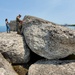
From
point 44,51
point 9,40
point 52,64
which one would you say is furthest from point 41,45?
point 9,40

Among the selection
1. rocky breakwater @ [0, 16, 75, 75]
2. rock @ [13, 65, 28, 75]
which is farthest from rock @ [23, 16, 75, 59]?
rock @ [13, 65, 28, 75]

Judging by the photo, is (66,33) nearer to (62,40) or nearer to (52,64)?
(62,40)

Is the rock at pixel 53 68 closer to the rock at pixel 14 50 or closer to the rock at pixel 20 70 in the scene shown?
the rock at pixel 20 70

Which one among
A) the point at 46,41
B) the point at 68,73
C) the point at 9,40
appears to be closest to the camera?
the point at 68,73

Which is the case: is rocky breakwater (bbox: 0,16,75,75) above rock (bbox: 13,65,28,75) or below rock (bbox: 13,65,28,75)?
above

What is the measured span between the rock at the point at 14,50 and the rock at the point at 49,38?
0.73 meters

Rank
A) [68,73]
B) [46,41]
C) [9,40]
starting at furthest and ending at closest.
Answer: [9,40] < [46,41] < [68,73]

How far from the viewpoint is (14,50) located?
670 inches

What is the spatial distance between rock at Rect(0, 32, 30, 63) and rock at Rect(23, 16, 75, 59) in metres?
0.73

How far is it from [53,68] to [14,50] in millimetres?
3819

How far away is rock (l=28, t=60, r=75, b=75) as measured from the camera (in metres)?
15.6

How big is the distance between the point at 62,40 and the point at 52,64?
2404mm

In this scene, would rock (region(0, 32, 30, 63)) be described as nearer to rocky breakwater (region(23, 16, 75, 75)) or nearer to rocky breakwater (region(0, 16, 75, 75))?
rocky breakwater (region(0, 16, 75, 75))

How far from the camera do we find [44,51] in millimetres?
16609
